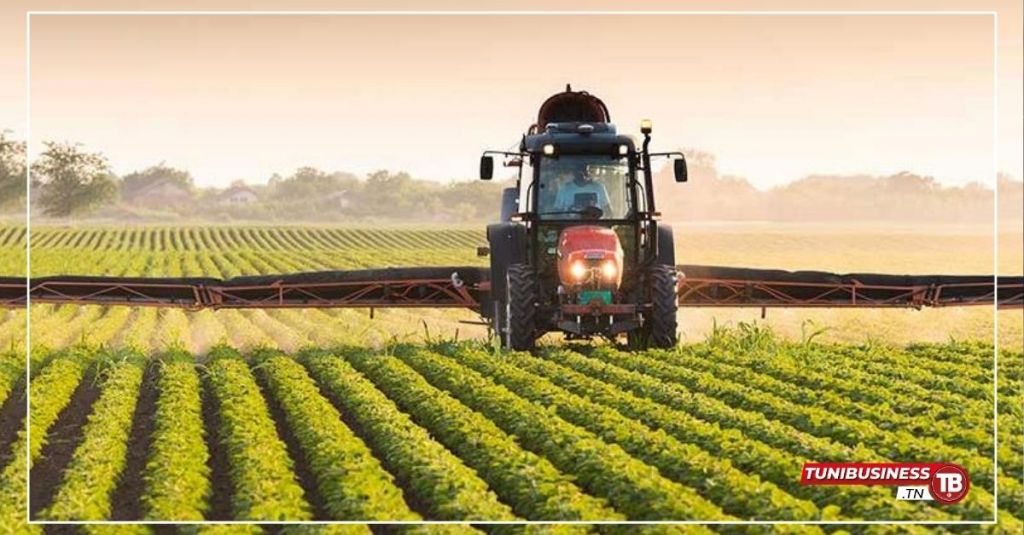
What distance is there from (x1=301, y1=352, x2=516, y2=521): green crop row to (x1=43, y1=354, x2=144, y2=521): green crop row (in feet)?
7.43

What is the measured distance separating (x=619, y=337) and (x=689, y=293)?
2331mm

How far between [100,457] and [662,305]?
583 centimetres

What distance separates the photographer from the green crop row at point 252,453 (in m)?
10.1

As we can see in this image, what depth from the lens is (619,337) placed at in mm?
16000

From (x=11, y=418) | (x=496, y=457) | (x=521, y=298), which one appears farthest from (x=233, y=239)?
(x=496, y=457)

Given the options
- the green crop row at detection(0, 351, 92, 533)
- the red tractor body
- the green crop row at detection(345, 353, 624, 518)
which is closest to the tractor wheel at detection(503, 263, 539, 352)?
the red tractor body

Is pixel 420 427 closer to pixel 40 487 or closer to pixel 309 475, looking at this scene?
pixel 309 475

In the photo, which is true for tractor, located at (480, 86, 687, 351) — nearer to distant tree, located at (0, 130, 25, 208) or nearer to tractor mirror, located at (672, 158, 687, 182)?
tractor mirror, located at (672, 158, 687, 182)

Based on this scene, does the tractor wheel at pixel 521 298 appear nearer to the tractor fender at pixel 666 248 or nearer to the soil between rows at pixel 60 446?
the tractor fender at pixel 666 248

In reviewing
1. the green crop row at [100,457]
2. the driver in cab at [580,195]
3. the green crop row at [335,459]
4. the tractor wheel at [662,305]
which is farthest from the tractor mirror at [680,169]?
the green crop row at [100,457]

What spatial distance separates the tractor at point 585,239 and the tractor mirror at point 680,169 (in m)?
0.01

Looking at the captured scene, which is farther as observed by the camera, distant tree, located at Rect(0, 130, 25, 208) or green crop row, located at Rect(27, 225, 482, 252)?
green crop row, located at Rect(27, 225, 482, 252)

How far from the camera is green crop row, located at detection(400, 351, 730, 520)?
9.68m

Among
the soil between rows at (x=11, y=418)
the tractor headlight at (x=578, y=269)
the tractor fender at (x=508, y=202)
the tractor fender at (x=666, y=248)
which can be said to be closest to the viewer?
the soil between rows at (x=11, y=418)
